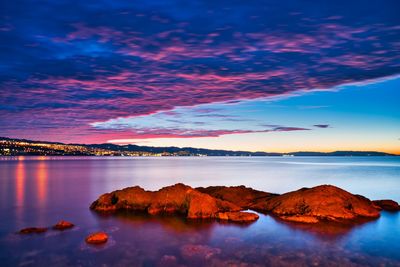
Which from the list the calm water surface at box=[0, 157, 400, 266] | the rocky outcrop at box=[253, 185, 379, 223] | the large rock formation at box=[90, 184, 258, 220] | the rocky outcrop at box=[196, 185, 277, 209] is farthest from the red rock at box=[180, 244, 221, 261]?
the rocky outcrop at box=[196, 185, 277, 209]

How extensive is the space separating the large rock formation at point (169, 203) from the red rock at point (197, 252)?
616 cm

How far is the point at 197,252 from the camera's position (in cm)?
1555

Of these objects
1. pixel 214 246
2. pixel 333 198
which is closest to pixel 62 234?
pixel 214 246

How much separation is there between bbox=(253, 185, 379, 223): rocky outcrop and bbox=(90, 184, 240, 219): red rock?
3.43m

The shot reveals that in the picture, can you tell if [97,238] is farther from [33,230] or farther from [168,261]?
[168,261]

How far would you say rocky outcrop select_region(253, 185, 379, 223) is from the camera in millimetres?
22297

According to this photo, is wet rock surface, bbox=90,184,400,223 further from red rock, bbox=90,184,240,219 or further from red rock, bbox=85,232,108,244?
red rock, bbox=85,232,108,244

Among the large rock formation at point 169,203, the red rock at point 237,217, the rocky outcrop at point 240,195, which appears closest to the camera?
the red rock at point 237,217

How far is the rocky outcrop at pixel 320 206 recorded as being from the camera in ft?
73.2

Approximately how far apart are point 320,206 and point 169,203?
10.6 meters

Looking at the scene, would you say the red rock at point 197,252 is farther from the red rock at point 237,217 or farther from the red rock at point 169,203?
the red rock at point 169,203

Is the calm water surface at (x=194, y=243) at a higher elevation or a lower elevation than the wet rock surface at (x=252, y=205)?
lower

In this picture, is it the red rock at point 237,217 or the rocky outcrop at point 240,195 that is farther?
the rocky outcrop at point 240,195

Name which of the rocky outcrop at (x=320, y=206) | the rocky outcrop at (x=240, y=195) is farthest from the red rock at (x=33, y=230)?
the rocky outcrop at (x=320, y=206)
